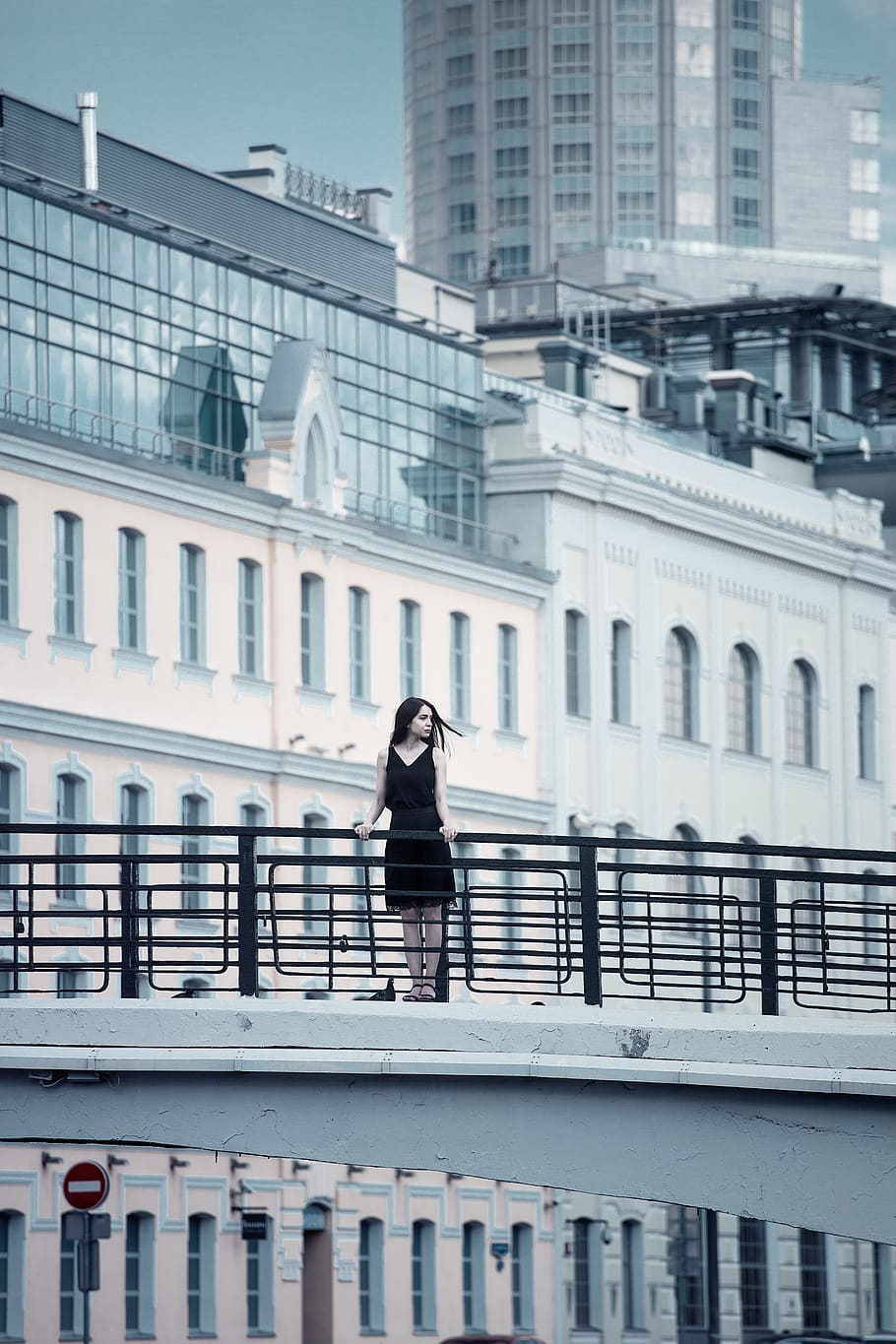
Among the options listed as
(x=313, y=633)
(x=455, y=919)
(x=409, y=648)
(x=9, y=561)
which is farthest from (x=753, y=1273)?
(x=9, y=561)

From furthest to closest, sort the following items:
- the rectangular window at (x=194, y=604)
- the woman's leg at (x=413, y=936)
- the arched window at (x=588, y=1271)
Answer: the arched window at (x=588, y=1271), the rectangular window at (x=194, y=604), the woman's leg at (x=413, y=936)

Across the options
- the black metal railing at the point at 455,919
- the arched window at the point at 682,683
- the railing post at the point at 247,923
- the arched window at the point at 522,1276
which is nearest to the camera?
the railing post at the point at 247,923

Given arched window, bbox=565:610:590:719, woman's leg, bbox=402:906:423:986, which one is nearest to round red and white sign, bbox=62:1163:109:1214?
woman's leg, bbox=402:906:423:986

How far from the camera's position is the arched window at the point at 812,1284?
235ft

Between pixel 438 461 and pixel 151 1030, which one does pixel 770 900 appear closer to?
pixel 151 1030

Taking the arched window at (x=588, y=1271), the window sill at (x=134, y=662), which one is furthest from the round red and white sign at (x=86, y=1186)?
the arched window at (x=588, y=1271)

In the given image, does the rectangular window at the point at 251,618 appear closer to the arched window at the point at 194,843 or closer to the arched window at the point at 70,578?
the arched window at the point at 194,843

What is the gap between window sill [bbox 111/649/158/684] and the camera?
54750 mm

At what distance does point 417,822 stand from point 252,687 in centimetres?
3406

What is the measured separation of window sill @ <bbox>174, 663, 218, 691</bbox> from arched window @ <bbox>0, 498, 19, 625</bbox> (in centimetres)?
448

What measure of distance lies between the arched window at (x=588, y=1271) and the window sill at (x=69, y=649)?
1670 centimetres

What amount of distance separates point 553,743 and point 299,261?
9892mm

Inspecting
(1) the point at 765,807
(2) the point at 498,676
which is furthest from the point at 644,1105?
(1) the point at 765,807

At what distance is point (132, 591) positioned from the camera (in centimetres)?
5531
